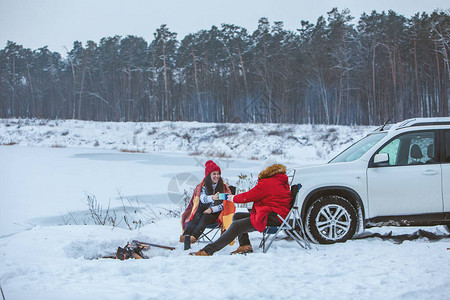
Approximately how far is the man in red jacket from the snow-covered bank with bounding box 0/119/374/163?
17.9 m

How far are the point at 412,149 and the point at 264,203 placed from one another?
7.98 feet

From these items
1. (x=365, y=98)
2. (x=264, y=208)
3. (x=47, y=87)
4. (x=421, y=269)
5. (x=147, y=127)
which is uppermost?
(x=47, y=87)

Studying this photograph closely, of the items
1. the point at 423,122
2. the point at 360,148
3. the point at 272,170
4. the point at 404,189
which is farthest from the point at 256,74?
the point at 272,170

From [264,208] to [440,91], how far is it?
33.7 m

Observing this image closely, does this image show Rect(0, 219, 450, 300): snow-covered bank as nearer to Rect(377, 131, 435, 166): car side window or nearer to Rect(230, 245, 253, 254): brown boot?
Rect(230, 245, 253, 254): brown boot

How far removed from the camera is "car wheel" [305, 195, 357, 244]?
5371 mm

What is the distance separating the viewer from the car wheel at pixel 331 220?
5.37 metres

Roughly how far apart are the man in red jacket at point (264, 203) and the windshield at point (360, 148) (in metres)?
1.40

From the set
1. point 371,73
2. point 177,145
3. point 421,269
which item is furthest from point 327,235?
point 371,73

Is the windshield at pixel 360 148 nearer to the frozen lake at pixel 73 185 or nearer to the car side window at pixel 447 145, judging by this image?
the car side window at pixel 447 145

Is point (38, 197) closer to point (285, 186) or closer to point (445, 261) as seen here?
point (285, 186)

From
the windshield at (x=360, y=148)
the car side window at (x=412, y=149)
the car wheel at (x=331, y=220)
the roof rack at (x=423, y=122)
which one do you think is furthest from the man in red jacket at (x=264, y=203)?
the roof rack at (x=423, y=122)

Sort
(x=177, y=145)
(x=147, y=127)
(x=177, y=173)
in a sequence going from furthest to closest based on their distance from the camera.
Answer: (x=147, y=127)
(x=177, y=145)
(x=177, y=173)

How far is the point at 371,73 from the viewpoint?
123 feet
